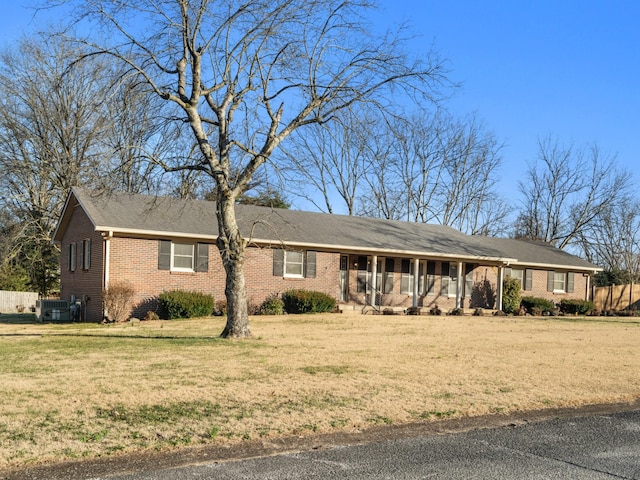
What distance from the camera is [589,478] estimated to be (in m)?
6.05

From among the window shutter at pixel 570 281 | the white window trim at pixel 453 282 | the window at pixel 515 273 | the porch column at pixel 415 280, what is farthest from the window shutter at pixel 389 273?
the window shutter at pixel 570 281

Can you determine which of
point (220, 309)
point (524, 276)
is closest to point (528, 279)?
point (524, 276)

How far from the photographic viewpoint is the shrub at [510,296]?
33.7m

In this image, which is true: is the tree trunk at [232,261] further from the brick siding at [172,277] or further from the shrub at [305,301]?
the shrub at [305,301]

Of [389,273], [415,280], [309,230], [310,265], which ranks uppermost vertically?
[309,230]

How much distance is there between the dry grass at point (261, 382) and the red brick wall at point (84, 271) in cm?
524

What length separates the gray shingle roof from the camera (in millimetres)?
24750

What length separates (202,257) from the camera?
26.0m

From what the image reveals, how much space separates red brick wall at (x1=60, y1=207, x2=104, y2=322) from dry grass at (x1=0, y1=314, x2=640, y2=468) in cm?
524

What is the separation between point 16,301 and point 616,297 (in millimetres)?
32712

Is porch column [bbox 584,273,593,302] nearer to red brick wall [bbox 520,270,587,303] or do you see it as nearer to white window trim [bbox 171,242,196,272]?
red brick wall [bbox 520,270,587,303]

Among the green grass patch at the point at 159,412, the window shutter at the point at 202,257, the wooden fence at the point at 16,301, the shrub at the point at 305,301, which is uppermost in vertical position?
the window shutter at the point at 202,257

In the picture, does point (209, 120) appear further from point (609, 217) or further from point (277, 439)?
point (609, 217)

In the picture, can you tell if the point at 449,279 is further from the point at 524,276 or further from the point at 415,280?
the point at 524,276
